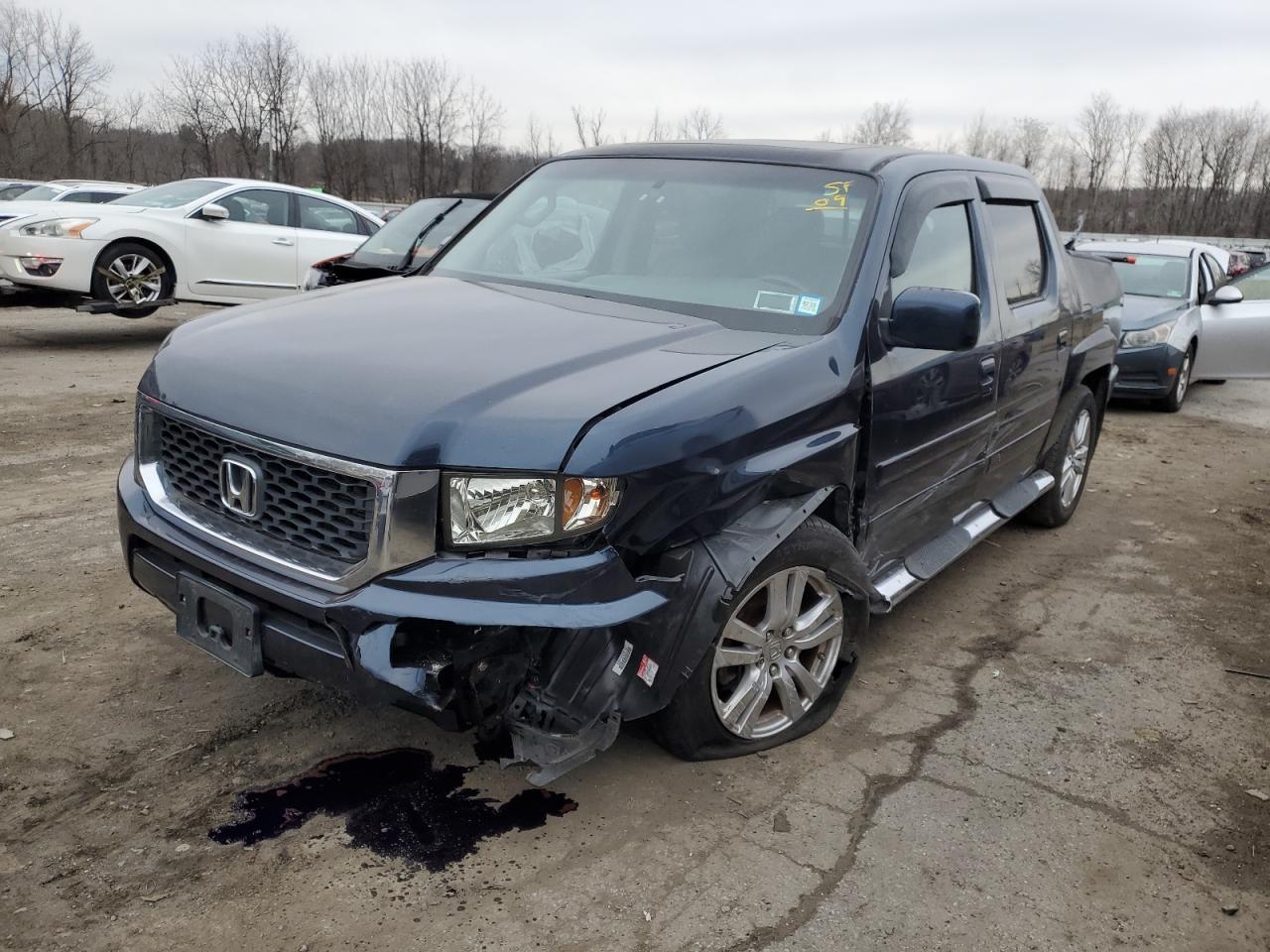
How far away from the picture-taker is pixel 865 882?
2.61m

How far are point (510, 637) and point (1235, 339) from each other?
10234 mm

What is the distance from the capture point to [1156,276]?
34.9 ft

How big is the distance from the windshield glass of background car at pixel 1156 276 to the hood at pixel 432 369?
8.95 meters

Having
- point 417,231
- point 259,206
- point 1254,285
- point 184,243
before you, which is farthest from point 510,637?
point 1254,285

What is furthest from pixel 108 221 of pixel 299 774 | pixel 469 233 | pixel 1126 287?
pixel 1126 287

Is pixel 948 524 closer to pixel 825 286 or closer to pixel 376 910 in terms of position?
pixel 825 286

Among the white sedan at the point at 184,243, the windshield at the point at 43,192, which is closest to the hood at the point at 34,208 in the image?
the white sedan at the point at 184,243

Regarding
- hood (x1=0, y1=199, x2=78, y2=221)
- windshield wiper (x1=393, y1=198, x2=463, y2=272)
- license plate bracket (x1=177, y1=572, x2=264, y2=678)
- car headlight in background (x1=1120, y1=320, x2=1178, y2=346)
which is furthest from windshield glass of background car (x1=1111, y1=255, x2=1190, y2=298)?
hood (x1=0, y1=199, x2=78, y2=221)

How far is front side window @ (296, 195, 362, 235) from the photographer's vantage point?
11242mm

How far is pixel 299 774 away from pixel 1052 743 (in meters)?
2.43

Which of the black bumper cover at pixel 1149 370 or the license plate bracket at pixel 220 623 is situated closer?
the license plate bracket at pixel 220 623

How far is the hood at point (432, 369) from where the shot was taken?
93.3 inches

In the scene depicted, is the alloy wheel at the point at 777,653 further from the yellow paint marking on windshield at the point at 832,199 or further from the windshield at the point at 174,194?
the windshield at the point at 174,194

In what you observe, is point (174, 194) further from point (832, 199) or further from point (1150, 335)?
point (1150, 335)
